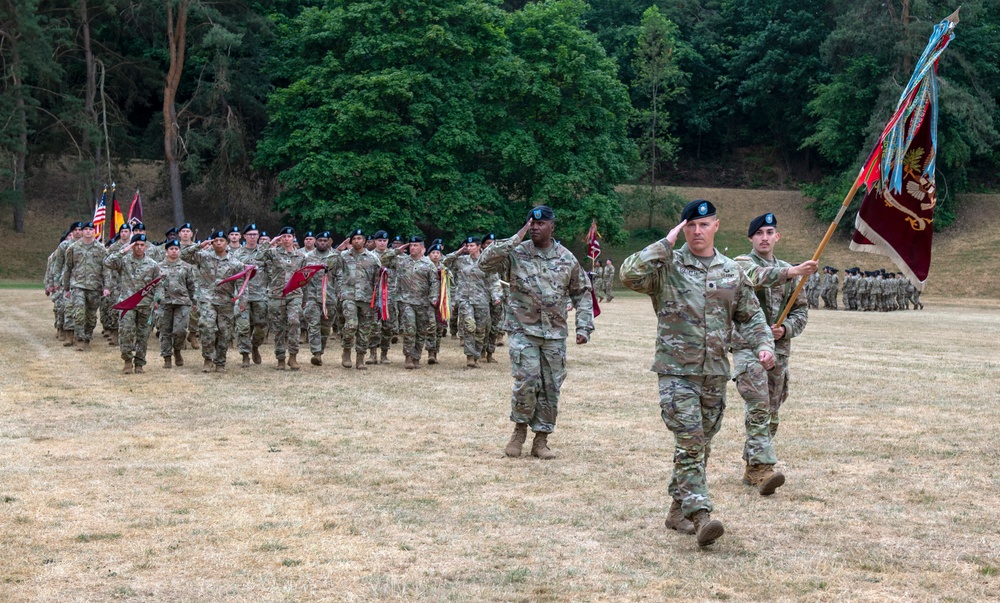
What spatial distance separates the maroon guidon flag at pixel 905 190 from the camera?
8.28 meters

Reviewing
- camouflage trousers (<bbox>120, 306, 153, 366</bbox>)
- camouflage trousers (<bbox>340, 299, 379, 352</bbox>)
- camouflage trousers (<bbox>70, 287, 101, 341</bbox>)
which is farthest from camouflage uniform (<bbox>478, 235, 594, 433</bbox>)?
camouflage trousers (<bbox>70, 287, 101, 341</bbox>)

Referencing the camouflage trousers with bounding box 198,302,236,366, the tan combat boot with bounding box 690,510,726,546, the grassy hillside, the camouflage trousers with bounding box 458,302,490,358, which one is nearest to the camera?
the tan combat boot with bounding box 690,510,726,546

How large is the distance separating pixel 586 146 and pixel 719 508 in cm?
4371

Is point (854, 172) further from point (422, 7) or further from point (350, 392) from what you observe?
point (350, 392)

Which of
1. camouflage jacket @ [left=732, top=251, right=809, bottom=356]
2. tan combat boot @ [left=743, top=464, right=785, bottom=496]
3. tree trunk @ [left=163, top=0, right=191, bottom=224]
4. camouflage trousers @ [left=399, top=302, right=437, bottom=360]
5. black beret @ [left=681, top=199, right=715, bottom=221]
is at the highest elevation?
tree trunk @ [left=163, top=0, right=191, bottom=224]

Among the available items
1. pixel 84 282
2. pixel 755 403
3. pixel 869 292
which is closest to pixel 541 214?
pixel 755 403

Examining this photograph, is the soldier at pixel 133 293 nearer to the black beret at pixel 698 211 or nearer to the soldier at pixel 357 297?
the soldier at pixel 357 297

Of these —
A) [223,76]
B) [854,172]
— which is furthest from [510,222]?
[854,172]

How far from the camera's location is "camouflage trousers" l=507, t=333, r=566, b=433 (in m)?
9.39

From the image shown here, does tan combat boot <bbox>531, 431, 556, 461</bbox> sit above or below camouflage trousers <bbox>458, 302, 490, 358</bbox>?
below

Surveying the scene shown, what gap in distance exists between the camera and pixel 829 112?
203 ft

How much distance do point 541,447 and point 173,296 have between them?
847 centimetres

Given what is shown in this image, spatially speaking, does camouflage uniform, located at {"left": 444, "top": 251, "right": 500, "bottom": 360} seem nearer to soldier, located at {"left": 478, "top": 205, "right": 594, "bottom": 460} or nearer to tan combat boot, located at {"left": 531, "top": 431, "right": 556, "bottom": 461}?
soldier, located at {"left": 478, "top": 205, "right": 594, "bottom": 460}

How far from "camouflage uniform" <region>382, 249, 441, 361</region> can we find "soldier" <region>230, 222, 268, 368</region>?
2297mm
